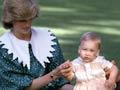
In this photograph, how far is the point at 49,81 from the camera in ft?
13.9

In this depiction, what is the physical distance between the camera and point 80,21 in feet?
27.3

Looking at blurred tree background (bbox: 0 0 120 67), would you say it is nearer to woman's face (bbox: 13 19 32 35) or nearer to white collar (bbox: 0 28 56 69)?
white collar (bbox: 0 28 56 69)

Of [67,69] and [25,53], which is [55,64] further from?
[67,69]

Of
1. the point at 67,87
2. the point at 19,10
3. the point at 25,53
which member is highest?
the point at 19,10

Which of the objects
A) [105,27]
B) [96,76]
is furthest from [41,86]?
[105,27]

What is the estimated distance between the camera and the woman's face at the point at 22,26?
4.21m

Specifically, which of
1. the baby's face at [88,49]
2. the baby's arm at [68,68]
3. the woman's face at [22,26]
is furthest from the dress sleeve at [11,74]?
the baby's face at [88,49]

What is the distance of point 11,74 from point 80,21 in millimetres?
4053

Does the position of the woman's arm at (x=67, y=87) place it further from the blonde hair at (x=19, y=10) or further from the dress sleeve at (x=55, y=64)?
the blonde hair at (x=19, y=10)

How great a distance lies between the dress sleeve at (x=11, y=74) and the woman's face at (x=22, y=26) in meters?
0.15

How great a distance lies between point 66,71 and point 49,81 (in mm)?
201

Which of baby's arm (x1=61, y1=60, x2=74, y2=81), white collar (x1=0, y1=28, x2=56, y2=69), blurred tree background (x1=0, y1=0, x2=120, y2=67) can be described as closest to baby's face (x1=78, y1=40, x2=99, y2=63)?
baby's arm (x1=61, y1=60, x2=74, y2=81)

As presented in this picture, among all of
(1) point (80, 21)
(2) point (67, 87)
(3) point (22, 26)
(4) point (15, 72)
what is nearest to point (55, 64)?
(2) point (67, 87)

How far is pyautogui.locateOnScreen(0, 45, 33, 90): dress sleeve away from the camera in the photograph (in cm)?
430
